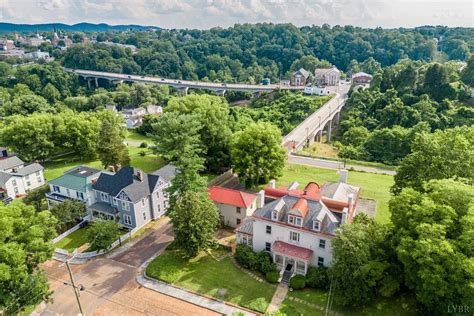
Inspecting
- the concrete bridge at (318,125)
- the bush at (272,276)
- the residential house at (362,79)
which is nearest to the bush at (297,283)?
the bush at (272,276)

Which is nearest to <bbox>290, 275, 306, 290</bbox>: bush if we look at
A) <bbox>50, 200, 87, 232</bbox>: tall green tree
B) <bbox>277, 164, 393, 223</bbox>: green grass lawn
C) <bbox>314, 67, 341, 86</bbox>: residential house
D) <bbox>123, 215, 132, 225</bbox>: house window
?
<bbox>277, 164, 393, 223</bbox>: green grass lawn

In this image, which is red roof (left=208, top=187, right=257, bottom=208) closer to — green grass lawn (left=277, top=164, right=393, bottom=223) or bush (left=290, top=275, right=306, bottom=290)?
bush (left=290, top=275, right=306, bottom=290)

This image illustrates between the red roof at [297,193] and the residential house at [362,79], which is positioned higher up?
the residential house at [362,79]

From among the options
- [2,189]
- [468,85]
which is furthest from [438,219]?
[468,85]

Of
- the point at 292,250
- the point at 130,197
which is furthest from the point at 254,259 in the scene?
the point at 130,197

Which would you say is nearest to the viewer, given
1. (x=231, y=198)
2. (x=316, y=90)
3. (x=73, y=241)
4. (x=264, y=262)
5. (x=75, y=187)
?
(x=264, y=262)

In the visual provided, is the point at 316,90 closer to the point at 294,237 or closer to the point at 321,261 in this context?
the point at 294,237

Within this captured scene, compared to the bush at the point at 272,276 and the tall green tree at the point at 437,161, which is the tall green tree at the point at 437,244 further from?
the bush at the point at 272,276
